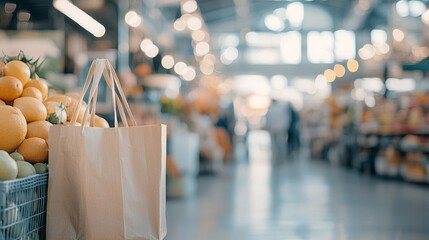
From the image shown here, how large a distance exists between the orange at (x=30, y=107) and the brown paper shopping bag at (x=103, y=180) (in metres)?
0.29

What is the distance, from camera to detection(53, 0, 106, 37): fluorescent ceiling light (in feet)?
29.3

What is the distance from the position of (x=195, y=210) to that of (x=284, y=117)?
32.0ft

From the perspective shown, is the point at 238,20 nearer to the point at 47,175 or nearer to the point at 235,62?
the point at 235,62

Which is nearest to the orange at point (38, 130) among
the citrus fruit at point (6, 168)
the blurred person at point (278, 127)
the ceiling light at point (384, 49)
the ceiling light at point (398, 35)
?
the citrus fruit at point (6, 168)

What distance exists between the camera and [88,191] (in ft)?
7.53

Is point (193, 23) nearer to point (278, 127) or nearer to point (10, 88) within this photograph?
point (278, 127)

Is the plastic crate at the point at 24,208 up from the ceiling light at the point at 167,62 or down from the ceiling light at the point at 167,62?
down

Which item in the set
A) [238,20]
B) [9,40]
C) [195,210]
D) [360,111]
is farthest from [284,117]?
[238,20]

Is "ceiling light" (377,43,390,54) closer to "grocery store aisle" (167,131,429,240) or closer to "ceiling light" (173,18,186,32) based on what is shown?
"grocery store aisle" (167,131,429,240)

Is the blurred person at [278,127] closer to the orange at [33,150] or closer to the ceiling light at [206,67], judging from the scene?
the ceiling light at [206,67]

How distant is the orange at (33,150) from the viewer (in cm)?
244

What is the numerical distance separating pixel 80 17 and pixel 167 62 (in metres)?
5.60

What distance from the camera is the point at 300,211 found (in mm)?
6875

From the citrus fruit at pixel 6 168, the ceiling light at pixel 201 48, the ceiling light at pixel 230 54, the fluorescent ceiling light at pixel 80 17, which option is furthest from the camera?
the ceiling light at pixel 230 54
